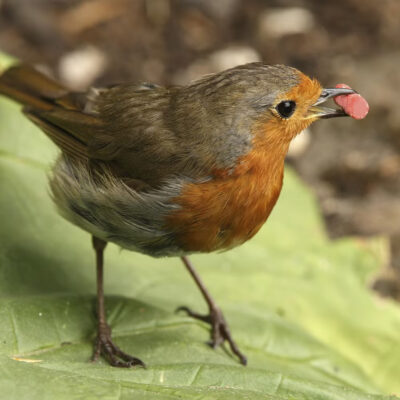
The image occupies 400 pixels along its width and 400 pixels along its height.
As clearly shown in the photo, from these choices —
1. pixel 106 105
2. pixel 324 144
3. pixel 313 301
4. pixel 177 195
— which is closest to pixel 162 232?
pixel 177 195

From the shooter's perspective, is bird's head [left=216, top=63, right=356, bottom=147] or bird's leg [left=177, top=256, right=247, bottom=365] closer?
bird's head [left=216, top=63, right=356, bottom=147]

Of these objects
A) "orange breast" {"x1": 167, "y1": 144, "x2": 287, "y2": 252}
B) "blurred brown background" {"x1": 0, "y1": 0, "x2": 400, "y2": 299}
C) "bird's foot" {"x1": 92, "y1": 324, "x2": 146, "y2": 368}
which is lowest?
"bird's foot" {"x1": 92, "y1": 324, "x2": 146, "y2": 368}

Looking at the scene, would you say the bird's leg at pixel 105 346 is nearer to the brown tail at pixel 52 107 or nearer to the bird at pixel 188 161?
the bird at pixel 188 161

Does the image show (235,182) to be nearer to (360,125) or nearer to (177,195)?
(177,195)

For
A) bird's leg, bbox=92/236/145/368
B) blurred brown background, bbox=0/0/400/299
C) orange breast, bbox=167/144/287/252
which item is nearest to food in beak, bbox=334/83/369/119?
orange breast, bbox=167/144/287/252

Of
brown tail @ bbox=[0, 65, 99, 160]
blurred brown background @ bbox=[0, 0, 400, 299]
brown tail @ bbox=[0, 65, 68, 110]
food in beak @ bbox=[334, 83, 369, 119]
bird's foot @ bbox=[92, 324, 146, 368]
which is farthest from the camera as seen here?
blurred brown background @ bbox=[0, 0, 400, 299]

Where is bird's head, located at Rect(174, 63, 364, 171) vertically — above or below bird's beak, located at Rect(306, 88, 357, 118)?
below

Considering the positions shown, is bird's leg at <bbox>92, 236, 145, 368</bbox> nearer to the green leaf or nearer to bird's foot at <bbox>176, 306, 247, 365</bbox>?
the green leaf
